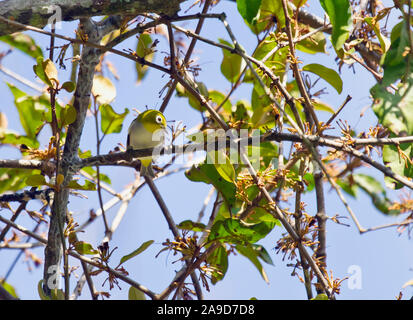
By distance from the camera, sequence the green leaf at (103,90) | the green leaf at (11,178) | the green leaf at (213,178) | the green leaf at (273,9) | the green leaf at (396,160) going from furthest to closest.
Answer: the green leaf at (11,178), the green leaf at (103,90), the green leaf at (273,9), the green leaf at (213,178), the green leaf at (396,160)

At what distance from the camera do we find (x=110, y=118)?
2.08 meters

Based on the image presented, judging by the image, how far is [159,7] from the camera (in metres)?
1.46

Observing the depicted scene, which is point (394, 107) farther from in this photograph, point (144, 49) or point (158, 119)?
point (158, 119)

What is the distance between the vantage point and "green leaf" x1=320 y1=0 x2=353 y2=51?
1428 millimetres

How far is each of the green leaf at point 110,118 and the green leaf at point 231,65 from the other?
1.65 ft

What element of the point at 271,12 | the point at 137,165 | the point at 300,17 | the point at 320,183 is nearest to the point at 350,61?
the point at 271,12

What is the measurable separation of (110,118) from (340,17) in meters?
1.09

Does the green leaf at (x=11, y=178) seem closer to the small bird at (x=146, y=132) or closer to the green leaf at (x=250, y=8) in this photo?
the small bird at (x=146, y=132)

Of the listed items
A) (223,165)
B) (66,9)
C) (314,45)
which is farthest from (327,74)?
(66,9)

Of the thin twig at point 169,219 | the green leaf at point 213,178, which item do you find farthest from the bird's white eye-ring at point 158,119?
the green leaf at point 213,178

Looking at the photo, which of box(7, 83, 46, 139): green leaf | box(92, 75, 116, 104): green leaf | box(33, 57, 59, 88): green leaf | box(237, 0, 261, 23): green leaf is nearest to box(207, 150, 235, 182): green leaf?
box(237, 0, 261, 23): green leaf

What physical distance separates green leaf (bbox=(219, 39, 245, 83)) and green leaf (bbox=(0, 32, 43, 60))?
985 millimetres

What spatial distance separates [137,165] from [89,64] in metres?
0.53

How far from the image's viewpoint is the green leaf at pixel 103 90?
1.99 metres
